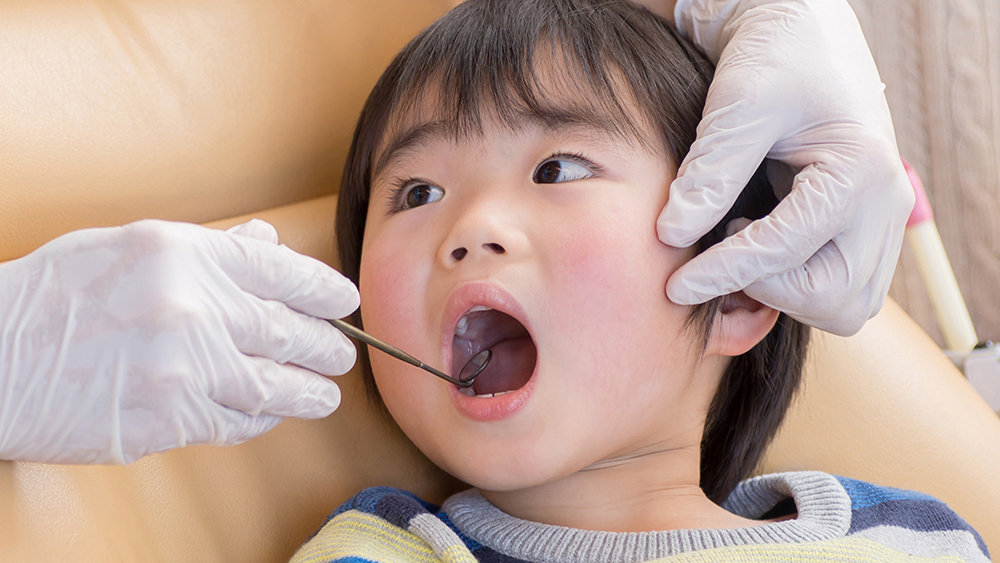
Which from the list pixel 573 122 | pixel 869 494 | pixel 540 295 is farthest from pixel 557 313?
pixel 869 494

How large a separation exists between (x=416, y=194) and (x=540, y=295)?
0.27 m

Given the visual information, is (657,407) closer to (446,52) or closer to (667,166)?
(667,166)

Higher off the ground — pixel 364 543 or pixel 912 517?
pixel 364 543

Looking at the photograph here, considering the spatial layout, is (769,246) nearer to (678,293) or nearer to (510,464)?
(678,293)

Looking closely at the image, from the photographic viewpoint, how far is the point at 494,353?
103 centimetres

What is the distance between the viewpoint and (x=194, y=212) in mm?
1160

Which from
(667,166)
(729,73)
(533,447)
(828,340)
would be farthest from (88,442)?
(828,340)

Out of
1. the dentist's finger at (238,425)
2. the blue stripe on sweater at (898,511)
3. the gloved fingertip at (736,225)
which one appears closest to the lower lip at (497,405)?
the dentist's finger at (238,425)

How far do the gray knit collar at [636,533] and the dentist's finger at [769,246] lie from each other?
0.28 meters

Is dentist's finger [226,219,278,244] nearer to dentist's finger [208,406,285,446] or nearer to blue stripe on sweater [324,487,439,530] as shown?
dentist's finger [208,406,285,446]

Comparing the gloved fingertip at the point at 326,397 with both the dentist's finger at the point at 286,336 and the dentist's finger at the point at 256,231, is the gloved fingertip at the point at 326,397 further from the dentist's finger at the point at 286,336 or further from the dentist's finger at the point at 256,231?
the dentist's finger at the point at 256,231

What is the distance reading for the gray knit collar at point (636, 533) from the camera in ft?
2.92

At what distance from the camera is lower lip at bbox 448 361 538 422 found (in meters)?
0.87

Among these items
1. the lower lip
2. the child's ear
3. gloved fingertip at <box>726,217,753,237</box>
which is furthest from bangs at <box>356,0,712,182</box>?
the lower lip
